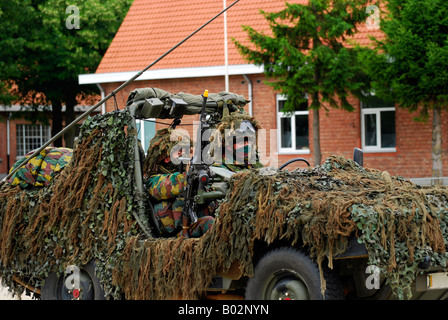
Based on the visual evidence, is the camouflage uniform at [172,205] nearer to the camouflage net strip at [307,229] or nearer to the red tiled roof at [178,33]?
the camouflage net strip at [307,229]

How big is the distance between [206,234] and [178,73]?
1728 cm

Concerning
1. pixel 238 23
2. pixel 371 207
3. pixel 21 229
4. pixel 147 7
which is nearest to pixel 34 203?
pixel 21 229

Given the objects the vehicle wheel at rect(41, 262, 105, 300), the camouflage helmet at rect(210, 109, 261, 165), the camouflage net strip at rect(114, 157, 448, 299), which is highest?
the camouflage helmet at rect(210, 109, 261, 165)

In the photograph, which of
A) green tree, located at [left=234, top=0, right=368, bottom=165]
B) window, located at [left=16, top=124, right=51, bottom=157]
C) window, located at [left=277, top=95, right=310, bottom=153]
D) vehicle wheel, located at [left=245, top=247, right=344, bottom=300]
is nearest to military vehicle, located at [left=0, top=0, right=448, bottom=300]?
vehicle wheel, located at [left=245, top=247, right=344, bottom=300]

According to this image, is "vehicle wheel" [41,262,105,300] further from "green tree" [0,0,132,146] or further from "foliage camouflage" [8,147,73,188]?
"green tree" [0,0,132,146]

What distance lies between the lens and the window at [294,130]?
874 inches

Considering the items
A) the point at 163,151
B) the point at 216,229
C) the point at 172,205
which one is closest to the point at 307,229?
the point at 216,229

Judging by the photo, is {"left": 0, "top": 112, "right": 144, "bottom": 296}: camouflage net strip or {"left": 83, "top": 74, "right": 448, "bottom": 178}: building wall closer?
{"left": 0, "top": 112, "right": 144, "bottom": 296}: camouflage net strip

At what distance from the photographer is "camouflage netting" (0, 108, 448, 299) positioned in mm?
5129

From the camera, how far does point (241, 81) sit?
74.2 feet

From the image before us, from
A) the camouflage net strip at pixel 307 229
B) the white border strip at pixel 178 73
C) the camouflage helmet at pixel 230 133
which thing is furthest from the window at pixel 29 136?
the camouflage net strip at pixel 307 229

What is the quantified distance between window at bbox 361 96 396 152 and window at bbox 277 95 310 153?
177 cm

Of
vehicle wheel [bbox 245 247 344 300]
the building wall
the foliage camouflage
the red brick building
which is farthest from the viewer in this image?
the red brick building

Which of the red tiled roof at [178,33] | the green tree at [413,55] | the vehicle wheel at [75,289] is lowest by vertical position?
the vehicle wheel at [75,289]
